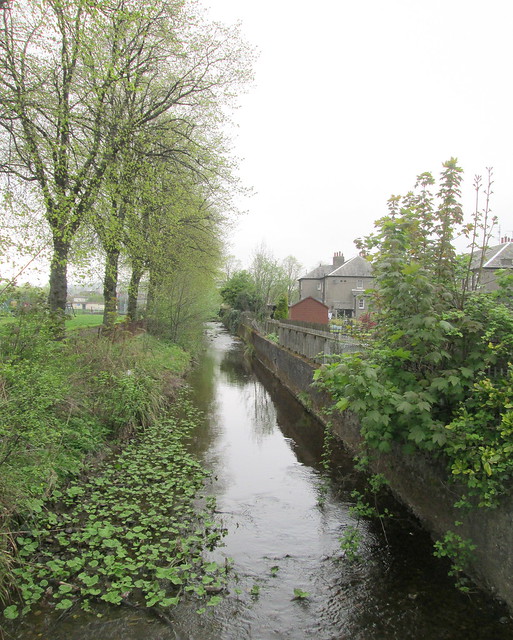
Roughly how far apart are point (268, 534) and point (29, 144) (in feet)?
31.3

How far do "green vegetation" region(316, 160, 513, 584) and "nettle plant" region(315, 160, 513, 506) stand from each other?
1 cm

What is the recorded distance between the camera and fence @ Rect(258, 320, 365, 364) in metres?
10.1

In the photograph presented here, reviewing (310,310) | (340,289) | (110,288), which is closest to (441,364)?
(110,288)

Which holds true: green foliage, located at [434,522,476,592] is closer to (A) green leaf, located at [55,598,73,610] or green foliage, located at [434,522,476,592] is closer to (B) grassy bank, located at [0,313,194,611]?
(A) green leaf, located at [55,598,73,610]

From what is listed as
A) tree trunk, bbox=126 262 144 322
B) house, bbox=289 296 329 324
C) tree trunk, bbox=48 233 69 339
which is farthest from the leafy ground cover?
house, bbox=289 296 329 324

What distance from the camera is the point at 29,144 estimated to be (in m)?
9.59

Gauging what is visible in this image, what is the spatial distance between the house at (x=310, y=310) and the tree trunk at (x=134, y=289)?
17283 millimetres

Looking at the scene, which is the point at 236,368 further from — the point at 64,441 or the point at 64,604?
the point at 64,604

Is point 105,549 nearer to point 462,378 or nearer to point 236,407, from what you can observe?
point 462,378

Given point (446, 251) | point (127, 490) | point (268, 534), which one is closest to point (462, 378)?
point (446, 251)

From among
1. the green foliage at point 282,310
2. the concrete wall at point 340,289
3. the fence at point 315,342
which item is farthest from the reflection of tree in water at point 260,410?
the concrete wall at point 340,289

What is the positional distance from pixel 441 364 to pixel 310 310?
95.7 ft

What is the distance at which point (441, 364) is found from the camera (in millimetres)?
4703

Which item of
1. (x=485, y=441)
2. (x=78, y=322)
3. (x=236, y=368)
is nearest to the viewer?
(x=485, y=441)
